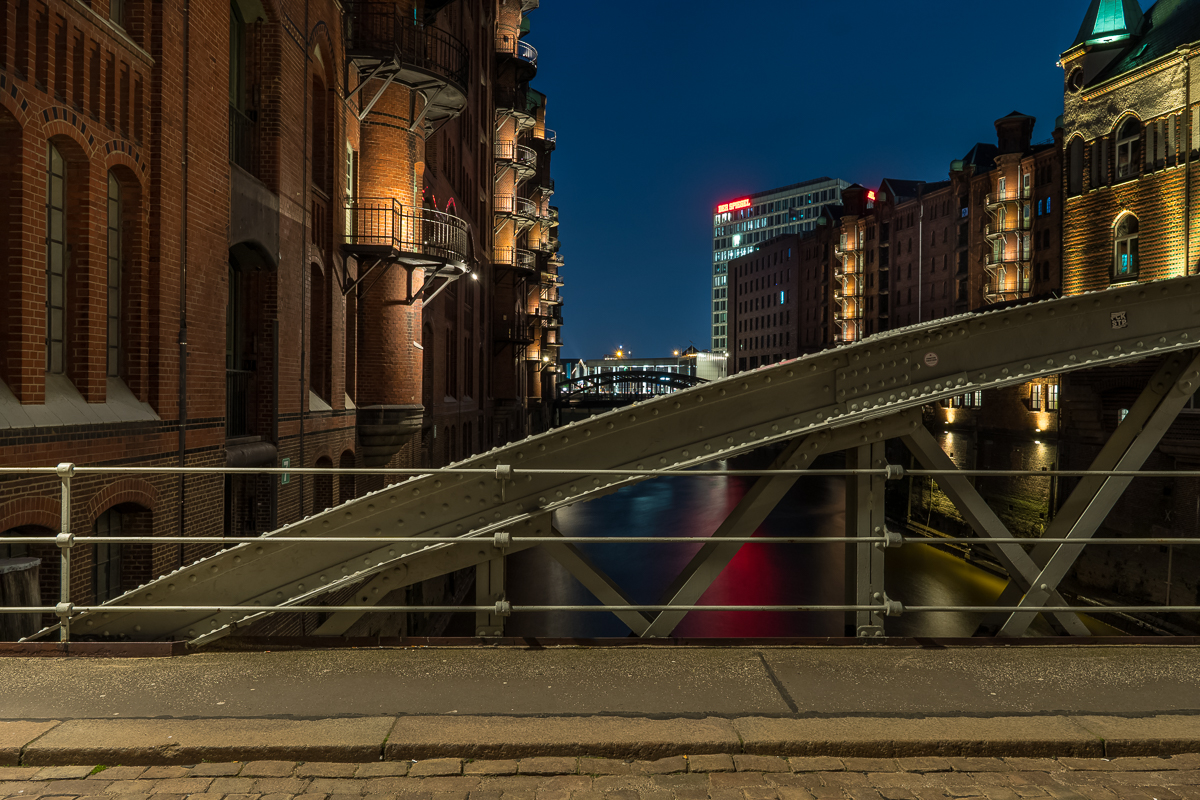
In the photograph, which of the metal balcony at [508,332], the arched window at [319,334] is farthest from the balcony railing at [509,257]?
the arched window at [319,334]

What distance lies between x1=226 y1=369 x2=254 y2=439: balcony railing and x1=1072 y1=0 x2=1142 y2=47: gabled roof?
31.6 m

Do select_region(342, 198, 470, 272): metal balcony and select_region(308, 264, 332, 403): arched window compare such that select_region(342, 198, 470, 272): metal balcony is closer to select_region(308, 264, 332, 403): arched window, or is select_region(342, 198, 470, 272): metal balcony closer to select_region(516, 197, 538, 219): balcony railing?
select_region(308, 264, 332, 403): arched window

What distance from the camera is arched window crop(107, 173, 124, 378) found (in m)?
8.89

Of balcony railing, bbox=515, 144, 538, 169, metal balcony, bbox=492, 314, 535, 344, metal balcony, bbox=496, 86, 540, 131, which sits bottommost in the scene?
metal balcony, bbox=492, 314, 535, 344

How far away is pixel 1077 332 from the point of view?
5.45 metres

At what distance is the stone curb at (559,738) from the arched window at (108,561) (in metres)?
5.57

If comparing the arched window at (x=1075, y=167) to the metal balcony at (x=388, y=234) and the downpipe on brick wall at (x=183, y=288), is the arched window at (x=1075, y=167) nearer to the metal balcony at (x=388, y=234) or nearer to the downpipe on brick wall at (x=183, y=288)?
the metal balcony at (x=388, y=234)

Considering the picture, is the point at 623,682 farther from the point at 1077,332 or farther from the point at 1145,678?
the point at 1077,332

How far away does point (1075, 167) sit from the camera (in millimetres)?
29312

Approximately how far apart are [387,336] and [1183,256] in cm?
2458

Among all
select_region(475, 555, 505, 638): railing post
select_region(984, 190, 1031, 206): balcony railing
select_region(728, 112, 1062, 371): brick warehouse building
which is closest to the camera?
select_region(475, 555, 505, 638): railing post

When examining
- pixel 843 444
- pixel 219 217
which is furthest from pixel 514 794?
pixel 219 217

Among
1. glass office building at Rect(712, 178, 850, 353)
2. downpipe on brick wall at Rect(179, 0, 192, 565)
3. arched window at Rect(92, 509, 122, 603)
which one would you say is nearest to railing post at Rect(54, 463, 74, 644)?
arched window at Rect(92, 509, 122, 603)

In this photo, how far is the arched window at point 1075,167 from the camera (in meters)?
29.1
